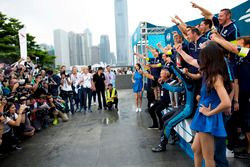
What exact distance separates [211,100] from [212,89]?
12 centimetres

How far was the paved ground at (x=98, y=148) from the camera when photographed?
149 inches

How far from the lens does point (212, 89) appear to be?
7.05ft

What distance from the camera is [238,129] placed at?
3.92 m

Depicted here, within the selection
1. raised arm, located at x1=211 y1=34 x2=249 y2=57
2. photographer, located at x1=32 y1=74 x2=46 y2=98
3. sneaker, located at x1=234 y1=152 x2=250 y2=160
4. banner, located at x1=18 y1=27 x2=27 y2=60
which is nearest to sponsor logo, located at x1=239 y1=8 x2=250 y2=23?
raised arm, located at x1=211 y1=34 x2=249 y2=57

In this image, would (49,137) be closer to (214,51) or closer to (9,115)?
(9,115)

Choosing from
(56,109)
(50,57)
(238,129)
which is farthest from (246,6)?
(50,57)

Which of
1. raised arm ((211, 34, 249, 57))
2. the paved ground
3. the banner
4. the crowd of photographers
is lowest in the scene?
the paved ground

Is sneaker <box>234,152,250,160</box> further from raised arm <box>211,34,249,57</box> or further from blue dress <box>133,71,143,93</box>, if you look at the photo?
blue dress <box>133,71,143,93</box>

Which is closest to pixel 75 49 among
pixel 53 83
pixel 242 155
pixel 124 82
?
pixel 124 82

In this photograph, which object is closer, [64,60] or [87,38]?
[64,60]

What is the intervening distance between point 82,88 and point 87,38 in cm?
6852

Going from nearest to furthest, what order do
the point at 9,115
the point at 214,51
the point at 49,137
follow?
the point at 214,51 → the point at 9,115 → the point at 49,137

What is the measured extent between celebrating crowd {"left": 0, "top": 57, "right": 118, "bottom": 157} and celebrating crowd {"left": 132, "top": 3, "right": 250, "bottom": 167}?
3125mm

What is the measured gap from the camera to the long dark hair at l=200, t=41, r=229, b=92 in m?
→ 2.08
